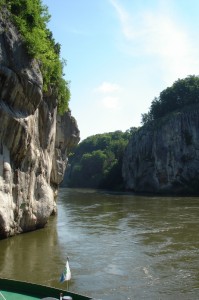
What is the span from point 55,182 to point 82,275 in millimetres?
21967

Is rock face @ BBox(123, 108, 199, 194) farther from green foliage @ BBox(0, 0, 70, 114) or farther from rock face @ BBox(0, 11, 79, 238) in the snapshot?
rock face @ BBox(0, 11, 79, 238)

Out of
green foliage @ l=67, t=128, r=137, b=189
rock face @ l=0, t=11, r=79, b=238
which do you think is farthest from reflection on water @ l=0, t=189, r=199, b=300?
green foliage @ l=67, t=128, r=137, b=189

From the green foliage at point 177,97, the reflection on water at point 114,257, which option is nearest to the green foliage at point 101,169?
the green foliage at point 177,97

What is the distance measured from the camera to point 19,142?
2581 cm

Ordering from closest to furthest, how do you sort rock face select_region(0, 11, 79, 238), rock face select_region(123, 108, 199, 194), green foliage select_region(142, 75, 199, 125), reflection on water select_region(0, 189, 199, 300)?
reflection on water select_region(0, 189, 199, 300), rock face select_region(0, 11, 79, 238), rock face select_region(123, 108, 199, 194), green foliage select_region(142, 75, 199, 125)

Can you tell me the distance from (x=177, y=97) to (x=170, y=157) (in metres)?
21.7

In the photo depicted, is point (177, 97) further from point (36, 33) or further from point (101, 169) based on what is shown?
point (36, 33)

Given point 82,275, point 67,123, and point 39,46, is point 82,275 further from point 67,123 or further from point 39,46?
point 67,123

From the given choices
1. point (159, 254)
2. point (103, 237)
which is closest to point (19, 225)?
point (103, 237)

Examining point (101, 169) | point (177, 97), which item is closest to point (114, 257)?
point (177, 97)

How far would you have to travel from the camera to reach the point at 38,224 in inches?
1155

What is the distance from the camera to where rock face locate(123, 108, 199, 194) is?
8100cm

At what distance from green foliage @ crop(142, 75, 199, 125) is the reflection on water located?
65119mm

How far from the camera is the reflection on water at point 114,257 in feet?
55.0
